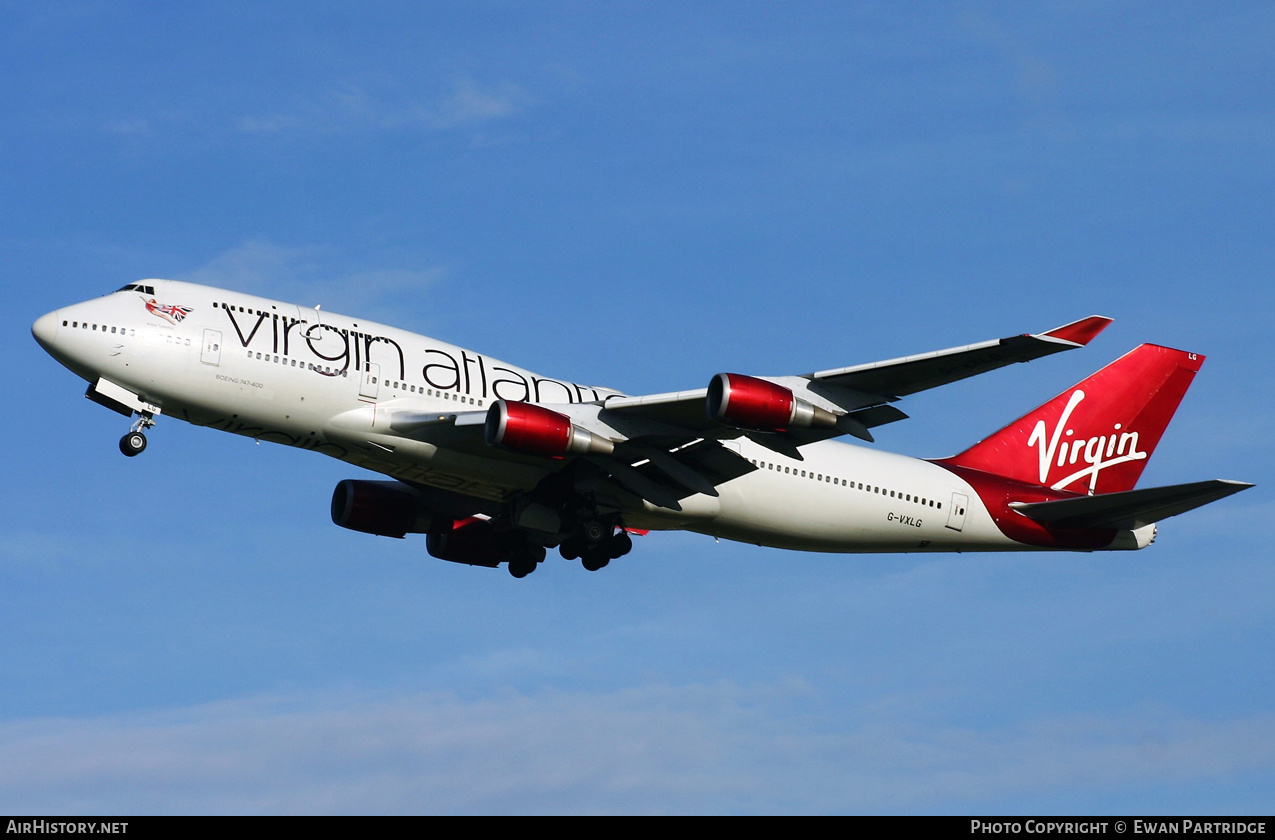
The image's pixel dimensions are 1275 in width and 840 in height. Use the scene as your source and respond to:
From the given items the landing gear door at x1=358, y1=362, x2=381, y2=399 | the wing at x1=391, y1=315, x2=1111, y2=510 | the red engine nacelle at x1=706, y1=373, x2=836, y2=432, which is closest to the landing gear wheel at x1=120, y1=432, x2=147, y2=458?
the landing gear door at x1=358, y1=362, x2=381, y2=399

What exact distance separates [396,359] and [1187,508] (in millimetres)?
20312

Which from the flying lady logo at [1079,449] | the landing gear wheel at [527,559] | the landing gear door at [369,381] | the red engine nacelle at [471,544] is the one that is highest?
the flying lady logo at [1079,449]

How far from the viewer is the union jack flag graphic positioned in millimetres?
32188

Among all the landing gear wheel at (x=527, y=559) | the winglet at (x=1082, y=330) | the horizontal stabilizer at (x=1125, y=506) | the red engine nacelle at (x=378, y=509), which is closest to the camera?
the winglet at (x=1082, y=330)

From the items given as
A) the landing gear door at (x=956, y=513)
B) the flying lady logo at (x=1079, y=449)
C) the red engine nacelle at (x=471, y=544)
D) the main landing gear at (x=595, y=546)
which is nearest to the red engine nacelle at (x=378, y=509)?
the red engine nacelle at (x=471, y=544)

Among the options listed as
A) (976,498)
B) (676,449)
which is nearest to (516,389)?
(676,449)

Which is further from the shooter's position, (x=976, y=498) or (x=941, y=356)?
(x=976, y=498)

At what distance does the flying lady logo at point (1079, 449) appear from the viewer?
41406mm

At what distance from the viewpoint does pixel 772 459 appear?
36438mm

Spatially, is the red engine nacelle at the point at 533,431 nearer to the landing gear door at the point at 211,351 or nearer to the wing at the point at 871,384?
the wing at the point at 871,384

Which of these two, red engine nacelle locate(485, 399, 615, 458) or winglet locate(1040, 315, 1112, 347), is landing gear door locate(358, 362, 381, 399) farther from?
winglet locate(1040, 315, 1112, 347)

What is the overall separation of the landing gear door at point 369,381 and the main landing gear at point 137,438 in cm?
482
